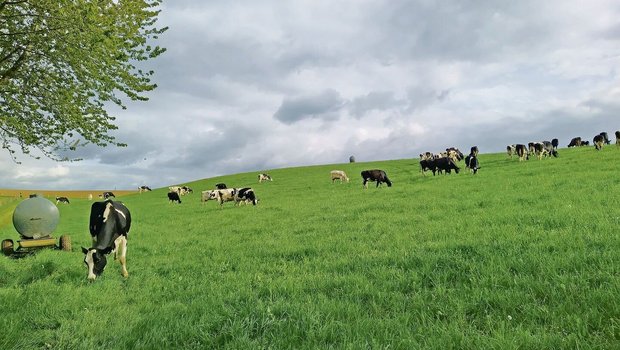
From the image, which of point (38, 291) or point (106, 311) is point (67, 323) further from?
point (38, 291)

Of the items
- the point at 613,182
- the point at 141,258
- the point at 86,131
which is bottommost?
the point at 141,258

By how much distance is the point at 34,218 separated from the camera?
51.6 ft

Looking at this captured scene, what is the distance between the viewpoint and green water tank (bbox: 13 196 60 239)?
51.3ft

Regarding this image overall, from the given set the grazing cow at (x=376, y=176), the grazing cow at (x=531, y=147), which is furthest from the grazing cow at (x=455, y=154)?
the grazing cow at (x=376, y=176)

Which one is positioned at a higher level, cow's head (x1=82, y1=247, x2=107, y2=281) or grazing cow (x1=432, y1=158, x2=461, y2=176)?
grazing cow (x1=432, y1=158, x2=461, y2=176)

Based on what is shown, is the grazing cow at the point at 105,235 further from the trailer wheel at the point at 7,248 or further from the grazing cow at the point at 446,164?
the grazing cow at the point at 446,164

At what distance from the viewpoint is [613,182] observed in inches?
691

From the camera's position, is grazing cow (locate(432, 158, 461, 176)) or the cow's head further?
grazing cow (locate(432, 158, 461, 176))

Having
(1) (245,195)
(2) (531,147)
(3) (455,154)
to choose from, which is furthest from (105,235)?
(3) (455,154)

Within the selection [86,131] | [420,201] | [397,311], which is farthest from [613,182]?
[86,131]

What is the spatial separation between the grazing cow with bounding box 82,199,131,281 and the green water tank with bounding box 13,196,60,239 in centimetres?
512

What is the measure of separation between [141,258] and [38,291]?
5.25 metres

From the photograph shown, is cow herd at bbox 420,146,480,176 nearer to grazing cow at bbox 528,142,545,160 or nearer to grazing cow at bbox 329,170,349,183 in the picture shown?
grazing cow at bbox 528,142,545,160

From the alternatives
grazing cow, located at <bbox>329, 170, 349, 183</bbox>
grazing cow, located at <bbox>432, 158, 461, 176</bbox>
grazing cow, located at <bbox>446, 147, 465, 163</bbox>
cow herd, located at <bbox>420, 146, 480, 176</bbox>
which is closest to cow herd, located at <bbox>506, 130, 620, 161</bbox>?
cow herd, located at <bbox>420, 146, 480, 176</bbox>
